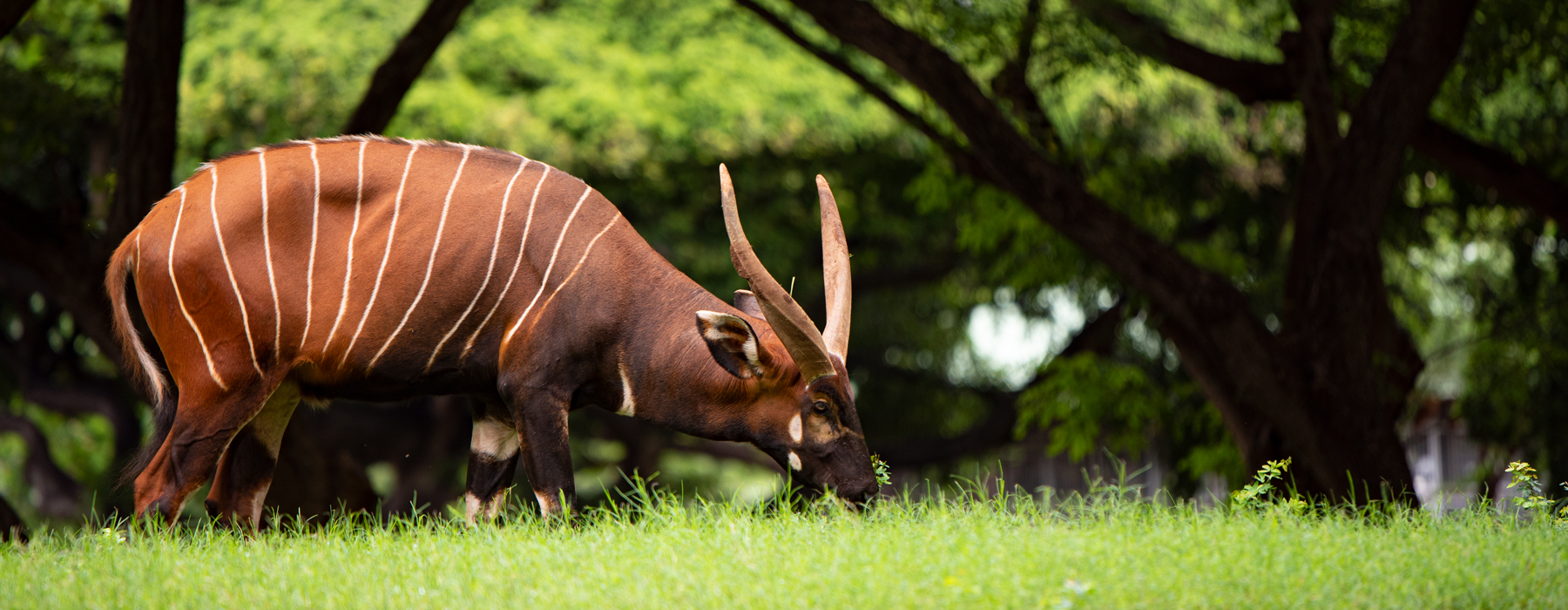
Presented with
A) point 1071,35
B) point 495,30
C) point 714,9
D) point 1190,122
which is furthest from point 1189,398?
point 495,30

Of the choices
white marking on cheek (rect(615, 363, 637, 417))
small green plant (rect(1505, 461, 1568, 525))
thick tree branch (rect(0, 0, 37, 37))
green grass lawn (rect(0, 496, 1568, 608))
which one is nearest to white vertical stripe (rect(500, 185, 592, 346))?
white marking on cheek (rect(615, 363, 637, 417))

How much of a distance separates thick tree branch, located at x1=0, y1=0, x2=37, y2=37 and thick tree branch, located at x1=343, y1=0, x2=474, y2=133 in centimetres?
216

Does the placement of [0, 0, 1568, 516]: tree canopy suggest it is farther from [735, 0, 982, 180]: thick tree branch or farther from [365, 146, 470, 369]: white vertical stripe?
[365, 146, 470, 369]: white vertical stripe

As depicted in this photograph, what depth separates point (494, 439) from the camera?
5762 millimetres

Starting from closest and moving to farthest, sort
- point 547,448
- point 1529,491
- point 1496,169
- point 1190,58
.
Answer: point 547,448 < point 1529,491 < point 1190,58 < point 1496,169

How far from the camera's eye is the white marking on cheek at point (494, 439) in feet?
18.9

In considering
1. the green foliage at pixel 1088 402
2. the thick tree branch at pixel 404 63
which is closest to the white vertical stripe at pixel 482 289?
the thick tree branch at pixel 404 63

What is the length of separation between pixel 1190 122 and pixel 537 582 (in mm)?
10613

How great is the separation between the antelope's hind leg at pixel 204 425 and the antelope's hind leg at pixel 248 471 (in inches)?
16.7

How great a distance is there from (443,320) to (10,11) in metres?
4.44

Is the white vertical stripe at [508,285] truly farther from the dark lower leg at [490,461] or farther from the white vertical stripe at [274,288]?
the white vertical stripe at [274,288]

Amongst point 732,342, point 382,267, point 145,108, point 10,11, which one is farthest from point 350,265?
point 145,108

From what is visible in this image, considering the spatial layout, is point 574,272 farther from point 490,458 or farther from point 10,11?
point 10,11

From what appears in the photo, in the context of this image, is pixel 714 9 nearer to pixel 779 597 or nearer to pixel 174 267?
pixel 174 267
